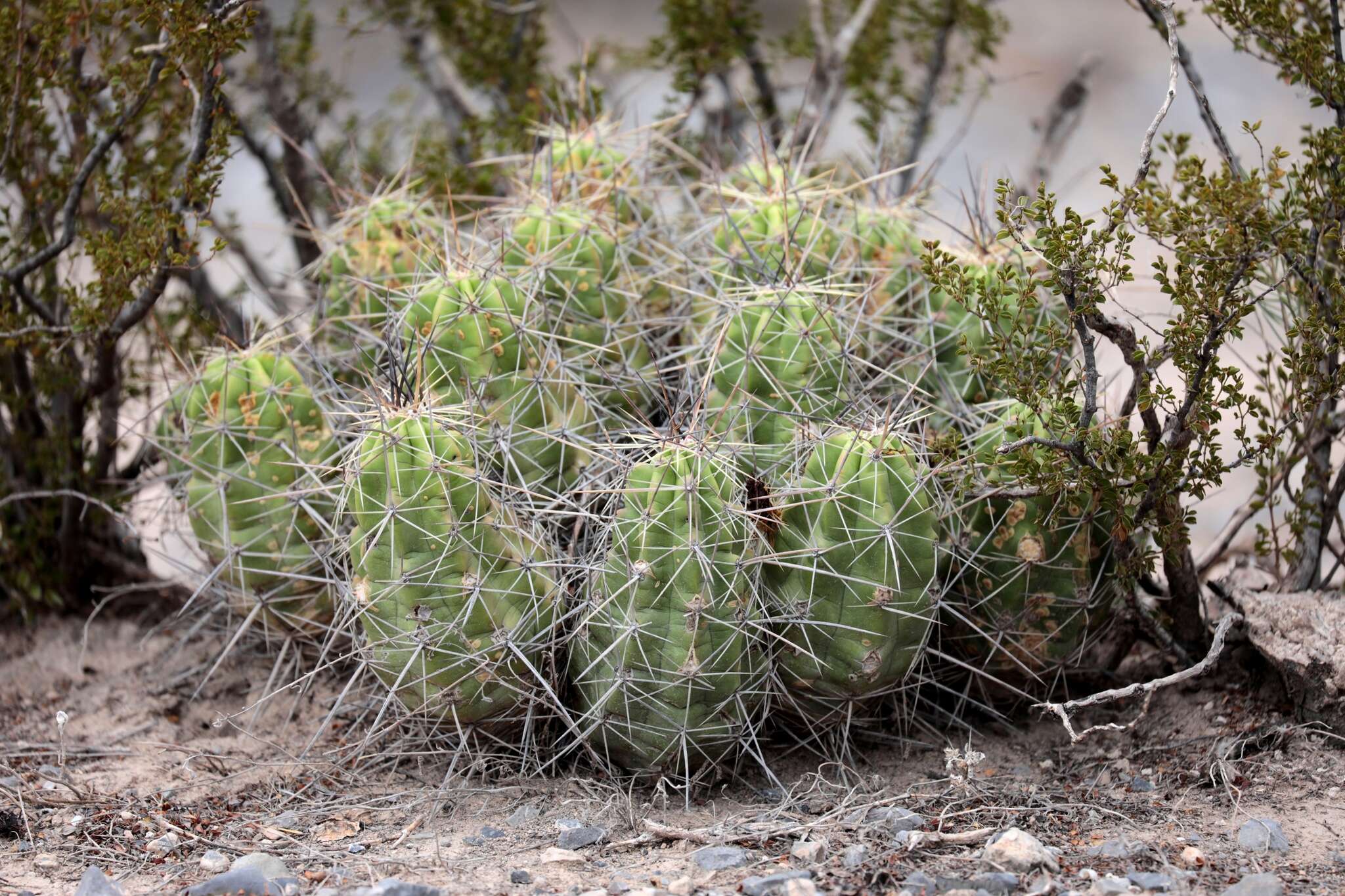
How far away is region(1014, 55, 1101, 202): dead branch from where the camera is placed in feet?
19.4

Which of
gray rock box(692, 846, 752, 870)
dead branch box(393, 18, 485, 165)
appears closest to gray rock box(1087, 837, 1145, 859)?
gray rock box(692, 846, 752, 870)

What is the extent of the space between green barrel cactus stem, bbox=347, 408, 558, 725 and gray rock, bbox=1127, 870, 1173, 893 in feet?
4.34

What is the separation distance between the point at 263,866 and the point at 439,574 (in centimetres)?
72

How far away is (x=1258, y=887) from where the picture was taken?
88.7 inches

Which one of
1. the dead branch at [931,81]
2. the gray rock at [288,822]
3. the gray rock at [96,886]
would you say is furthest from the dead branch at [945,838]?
the dead branch at [931,81]

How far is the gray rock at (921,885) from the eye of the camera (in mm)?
2307

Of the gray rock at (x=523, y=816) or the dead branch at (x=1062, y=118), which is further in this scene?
the dead branch at (x=1062, y=118)

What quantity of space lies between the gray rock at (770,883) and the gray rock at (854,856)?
0.11 metres

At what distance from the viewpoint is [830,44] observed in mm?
5652

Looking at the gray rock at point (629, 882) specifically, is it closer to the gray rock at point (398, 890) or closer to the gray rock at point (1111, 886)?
the gray rock at point (398, 890)

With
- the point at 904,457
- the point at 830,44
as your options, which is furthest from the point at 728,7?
the point at 904,457

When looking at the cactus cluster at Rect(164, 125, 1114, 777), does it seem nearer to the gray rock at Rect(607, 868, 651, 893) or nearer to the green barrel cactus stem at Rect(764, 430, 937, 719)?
the green barrel cactus stem at Rect(764, 430, 937, 719)

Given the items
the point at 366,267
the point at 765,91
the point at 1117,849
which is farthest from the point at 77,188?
the point at 1117,849

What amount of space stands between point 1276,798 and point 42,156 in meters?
4.16
